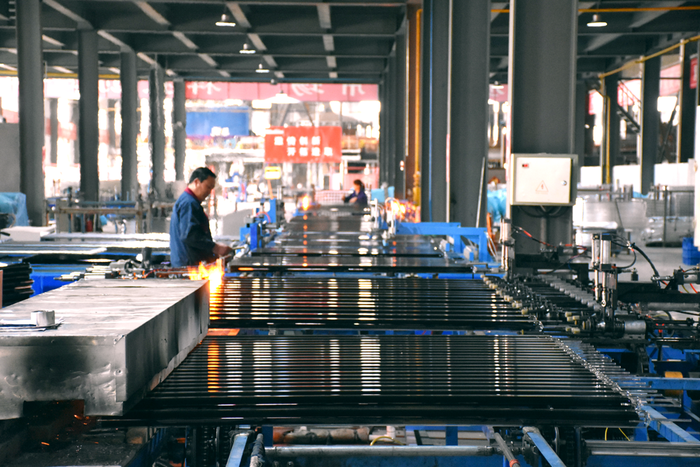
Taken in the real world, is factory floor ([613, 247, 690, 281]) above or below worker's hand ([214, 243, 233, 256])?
below

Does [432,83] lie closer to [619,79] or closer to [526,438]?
[526,438]

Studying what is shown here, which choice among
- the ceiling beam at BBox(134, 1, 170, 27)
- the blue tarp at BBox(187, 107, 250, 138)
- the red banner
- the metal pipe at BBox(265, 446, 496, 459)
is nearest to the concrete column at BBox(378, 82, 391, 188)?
the red banner

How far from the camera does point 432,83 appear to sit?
448 inches

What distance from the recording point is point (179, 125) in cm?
2400

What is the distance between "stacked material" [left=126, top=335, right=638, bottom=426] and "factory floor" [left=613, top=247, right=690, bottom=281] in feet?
31.6

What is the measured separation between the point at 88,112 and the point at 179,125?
7.65m

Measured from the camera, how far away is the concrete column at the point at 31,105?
12773mm

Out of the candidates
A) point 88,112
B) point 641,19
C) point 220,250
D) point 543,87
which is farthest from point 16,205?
point 641,19

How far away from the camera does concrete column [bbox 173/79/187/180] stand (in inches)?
948

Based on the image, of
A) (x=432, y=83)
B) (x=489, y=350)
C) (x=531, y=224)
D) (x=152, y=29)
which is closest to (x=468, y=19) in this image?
(x=432, y=83)

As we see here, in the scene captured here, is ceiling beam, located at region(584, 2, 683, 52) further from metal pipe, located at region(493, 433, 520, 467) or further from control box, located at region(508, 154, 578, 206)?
metal pipe, located at region(493, 433, 520, 467)

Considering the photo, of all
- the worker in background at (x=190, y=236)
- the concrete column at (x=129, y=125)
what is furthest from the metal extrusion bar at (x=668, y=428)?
the concrete column at (x=129, y=125)

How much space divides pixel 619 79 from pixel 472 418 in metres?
22.8

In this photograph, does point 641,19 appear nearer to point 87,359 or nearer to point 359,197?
point 359,197
